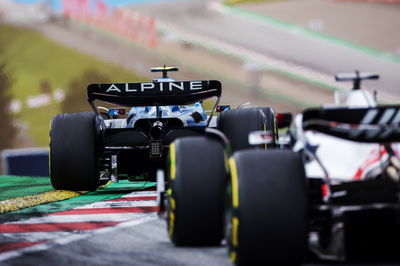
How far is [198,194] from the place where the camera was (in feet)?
16.0

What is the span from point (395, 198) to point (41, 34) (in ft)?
113

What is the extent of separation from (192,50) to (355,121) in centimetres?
3271

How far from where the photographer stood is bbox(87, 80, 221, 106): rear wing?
857 cm

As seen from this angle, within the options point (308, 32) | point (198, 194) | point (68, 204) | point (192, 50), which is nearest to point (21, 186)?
point (68, 204)

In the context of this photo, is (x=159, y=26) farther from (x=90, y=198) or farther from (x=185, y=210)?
(x=185, y=210)

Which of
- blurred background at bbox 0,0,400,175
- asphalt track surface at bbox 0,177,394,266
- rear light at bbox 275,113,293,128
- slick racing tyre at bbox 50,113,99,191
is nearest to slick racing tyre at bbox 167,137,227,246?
asphalt track surface at bbox 0,177,394,266

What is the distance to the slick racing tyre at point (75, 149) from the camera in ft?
28.7

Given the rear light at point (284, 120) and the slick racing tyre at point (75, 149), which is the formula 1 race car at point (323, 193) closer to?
the rear light at point (284, 120)

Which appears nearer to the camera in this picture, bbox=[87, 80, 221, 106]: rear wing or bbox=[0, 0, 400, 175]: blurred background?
bbox=[87, 80, 221, 106]: rear wing

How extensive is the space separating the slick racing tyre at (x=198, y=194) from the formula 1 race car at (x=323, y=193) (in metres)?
0.33

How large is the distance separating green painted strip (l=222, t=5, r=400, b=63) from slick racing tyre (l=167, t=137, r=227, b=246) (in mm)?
29853

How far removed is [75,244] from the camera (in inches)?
217

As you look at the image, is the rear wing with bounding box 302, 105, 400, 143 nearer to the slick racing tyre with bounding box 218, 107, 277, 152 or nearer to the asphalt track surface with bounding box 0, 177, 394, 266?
the asphalt track surface with bounding box 0, 177, 394, 266

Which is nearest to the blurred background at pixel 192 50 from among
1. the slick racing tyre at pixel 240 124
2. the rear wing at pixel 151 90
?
the rear wing at pixel 151 90
